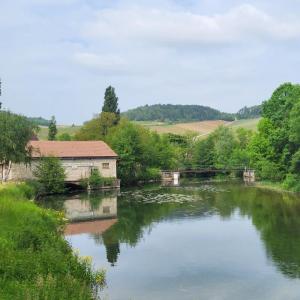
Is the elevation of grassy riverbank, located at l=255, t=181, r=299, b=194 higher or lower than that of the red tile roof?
lower

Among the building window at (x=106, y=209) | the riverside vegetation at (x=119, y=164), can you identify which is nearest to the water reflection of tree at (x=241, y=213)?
the building window at (x=106, y=209)

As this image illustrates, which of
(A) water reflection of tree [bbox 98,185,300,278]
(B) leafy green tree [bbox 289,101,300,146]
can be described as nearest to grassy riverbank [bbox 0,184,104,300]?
(A) water reflection of tree [bbox 98,185,300,278]

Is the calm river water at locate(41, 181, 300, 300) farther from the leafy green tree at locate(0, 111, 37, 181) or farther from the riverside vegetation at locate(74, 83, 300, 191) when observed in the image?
the riverside vegetation at locate(74, 83, 300, 191)

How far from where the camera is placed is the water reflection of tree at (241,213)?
22.3 meters

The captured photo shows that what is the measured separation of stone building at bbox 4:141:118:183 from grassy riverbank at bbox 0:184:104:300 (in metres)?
28.8

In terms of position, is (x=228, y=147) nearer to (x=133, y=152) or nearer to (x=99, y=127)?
(x=99, y=127)

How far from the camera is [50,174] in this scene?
1869 inches

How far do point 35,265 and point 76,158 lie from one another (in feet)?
127

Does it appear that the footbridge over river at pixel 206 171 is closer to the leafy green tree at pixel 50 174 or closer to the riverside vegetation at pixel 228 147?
the riverside vegetation at pixel 228 147

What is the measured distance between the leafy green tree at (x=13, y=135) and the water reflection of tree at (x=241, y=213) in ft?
29.8

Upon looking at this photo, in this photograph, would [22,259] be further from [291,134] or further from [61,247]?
[291,134]

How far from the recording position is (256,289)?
55.0 feet

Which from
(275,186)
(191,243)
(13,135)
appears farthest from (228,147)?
(191,243)

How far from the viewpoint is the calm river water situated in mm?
17062
